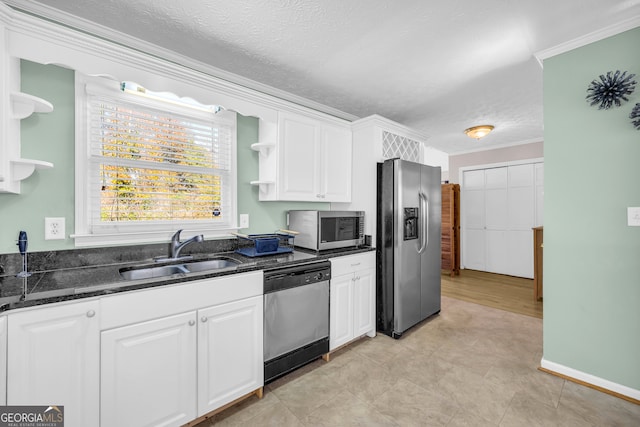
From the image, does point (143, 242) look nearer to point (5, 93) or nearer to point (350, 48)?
point (5, 93)

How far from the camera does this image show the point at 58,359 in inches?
46.8

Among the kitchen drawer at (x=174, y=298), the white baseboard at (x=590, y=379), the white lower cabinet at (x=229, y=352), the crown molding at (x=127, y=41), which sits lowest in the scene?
the white baseboard at (x=590, y=379)

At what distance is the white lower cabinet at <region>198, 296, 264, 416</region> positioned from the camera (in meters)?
1.58

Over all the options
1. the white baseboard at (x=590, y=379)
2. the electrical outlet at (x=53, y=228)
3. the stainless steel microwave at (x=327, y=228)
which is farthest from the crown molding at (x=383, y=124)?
the electrical outlet at (x=53, y=228)

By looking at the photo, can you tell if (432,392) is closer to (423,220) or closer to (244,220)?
(423,220)

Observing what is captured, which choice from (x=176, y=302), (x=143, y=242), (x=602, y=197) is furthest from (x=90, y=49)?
(x=602, y=197)

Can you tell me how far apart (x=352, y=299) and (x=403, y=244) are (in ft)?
2.48

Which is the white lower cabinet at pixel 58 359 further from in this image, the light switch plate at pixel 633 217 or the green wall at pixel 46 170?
the light switch plate at pixel 633 217

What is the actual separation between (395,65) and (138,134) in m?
2.09

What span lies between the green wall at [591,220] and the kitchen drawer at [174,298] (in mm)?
2317

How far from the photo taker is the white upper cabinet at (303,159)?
7.91 ft

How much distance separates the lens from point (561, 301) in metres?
2.10

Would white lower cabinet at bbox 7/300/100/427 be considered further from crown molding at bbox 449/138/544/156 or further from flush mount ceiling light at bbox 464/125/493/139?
crown molding at bbox 449/138/544/156

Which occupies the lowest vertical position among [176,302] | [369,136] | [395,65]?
[176,302]
